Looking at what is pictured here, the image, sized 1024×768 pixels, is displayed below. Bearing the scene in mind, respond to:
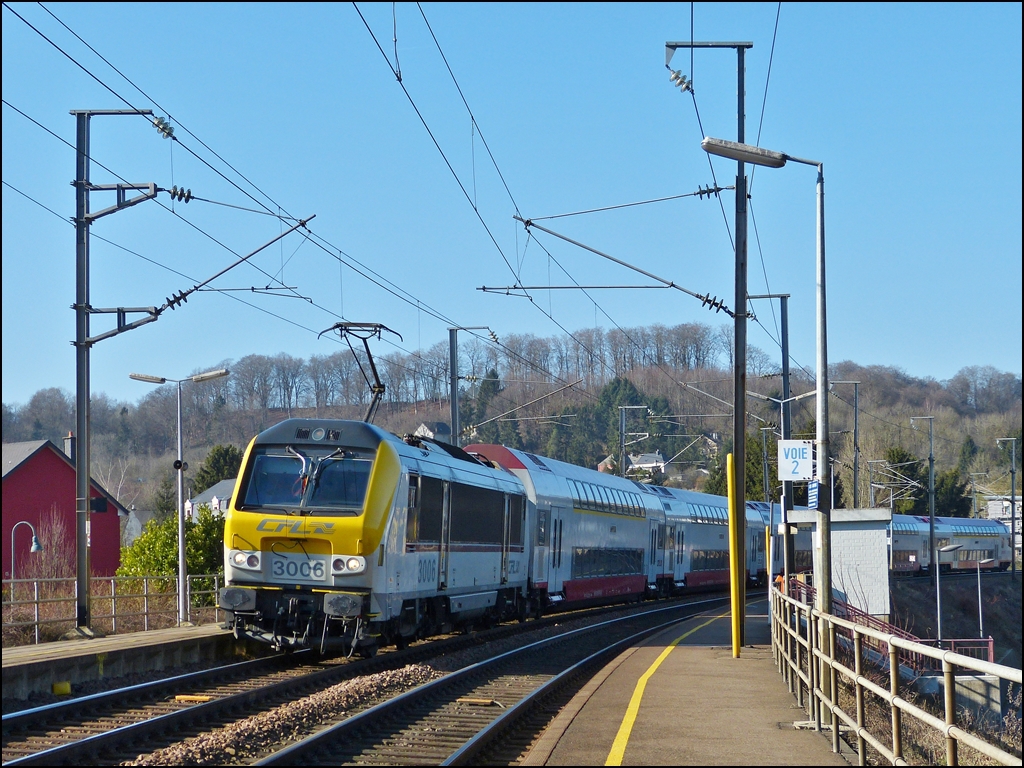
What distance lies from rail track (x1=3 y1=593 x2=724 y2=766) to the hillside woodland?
18.4m

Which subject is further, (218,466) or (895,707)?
(218,466)

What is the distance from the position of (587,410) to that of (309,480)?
7696 centimetres

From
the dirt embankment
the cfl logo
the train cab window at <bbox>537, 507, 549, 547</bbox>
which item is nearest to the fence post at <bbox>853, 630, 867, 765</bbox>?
the cfl logo

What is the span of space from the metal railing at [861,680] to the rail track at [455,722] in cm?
265

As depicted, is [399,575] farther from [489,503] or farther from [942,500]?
[942,500]

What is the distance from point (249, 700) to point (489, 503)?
28.3ft

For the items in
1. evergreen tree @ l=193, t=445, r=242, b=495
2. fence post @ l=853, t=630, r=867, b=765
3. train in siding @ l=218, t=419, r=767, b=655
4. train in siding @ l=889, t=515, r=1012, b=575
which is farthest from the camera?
evergreen tree @ l=193, t=445, r=242, b=495

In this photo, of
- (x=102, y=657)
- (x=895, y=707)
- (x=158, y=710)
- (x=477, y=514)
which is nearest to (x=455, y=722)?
(x=158, y=710)

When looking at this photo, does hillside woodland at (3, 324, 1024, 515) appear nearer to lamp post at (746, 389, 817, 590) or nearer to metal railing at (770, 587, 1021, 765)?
lamp post at (746, 389, 817, 590)

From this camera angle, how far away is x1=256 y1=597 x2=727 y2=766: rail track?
356 inches

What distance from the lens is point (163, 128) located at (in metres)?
17.2

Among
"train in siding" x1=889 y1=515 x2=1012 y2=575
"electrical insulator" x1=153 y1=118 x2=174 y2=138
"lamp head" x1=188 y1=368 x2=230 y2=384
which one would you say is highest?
"electrical insulator" x1=153 y1=118 x2=174 y2=138

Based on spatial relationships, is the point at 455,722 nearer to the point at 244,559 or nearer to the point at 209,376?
the point at 244,559

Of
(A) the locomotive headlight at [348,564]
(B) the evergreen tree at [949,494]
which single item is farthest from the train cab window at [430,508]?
(B) the evergreen tree at [949,494]
